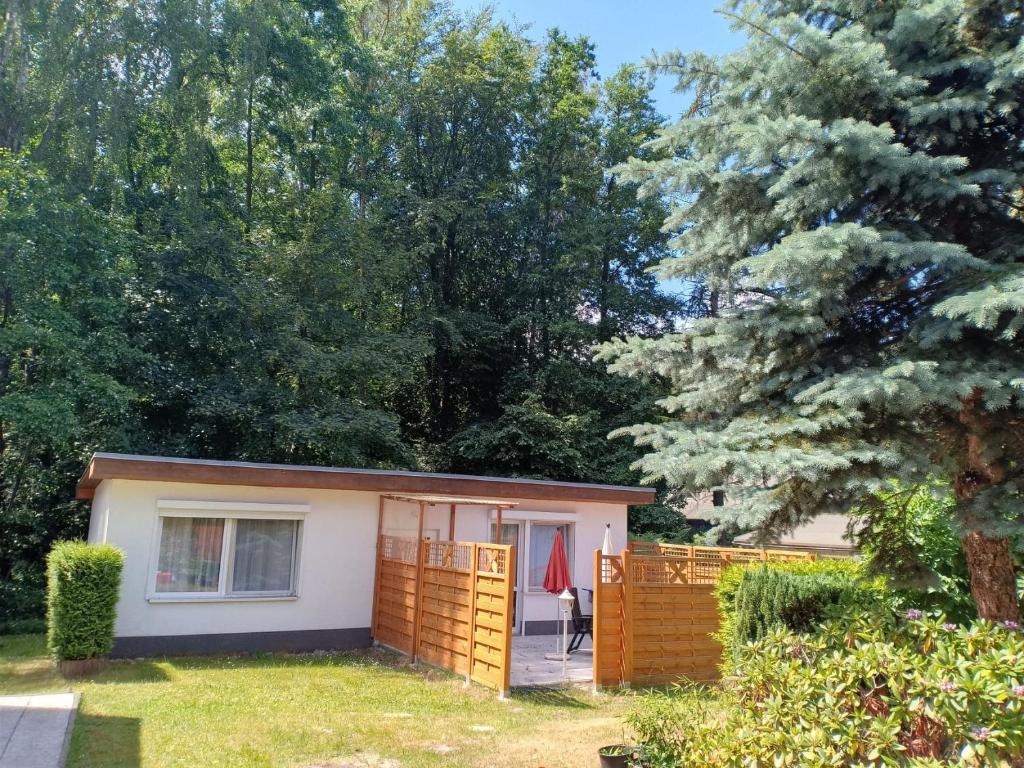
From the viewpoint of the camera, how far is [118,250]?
14289 millimetres

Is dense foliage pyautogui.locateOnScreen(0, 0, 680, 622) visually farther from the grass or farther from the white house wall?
the grass

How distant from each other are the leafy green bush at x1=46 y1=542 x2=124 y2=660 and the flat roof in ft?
3.61

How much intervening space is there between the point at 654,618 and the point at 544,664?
5.92ft

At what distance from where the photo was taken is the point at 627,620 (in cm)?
891

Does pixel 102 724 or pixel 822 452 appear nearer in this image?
pixel 822 452

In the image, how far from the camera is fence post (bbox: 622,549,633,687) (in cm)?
879

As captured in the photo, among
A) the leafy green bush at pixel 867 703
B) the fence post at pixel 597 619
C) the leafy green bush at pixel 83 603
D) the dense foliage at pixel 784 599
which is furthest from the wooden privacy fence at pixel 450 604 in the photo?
the leafy green bush at pixel 83 603

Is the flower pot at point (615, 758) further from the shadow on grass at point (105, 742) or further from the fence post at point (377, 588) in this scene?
the fence post at point (377, 588)

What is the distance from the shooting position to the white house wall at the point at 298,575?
9.52 m

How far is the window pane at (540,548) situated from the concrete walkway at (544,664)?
3.15 feet

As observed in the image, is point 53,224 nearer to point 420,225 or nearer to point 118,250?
point 118,250

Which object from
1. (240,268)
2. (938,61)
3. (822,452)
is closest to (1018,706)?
(822,452)

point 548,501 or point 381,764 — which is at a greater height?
point 548,501

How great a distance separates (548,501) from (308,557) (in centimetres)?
392
